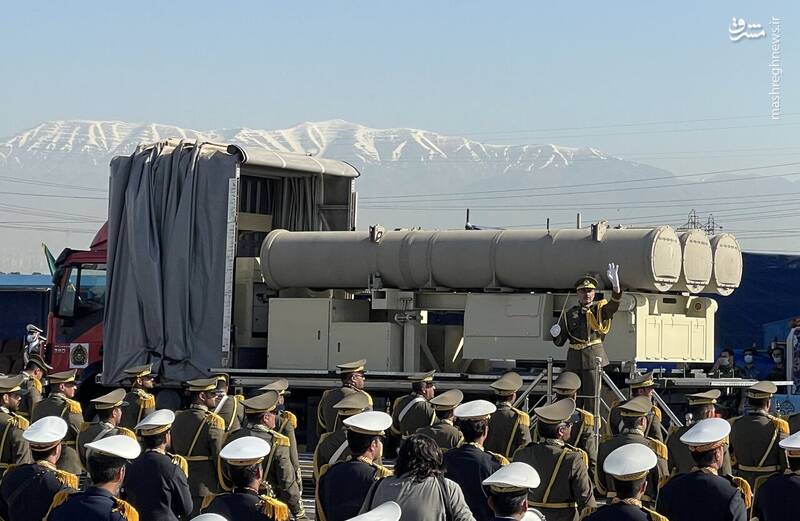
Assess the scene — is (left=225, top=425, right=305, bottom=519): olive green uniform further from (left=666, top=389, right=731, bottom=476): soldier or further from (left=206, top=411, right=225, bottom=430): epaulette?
(left=666, top=389, right=731, bottom=476): soldier

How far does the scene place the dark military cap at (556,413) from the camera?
8.38 meters

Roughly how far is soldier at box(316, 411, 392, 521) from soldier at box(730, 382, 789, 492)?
384 centimetres

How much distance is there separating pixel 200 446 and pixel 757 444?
4.09 meters

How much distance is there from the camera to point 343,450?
9570 millimetres

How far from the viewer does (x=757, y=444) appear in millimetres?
10195

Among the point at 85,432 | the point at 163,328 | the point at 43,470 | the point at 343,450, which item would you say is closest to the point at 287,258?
the point at 163,328

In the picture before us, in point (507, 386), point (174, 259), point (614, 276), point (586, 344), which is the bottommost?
point (507, 386)

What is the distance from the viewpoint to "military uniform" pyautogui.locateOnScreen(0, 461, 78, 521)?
7.79 meters

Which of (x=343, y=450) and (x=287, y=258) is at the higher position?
(x=287, y=258)

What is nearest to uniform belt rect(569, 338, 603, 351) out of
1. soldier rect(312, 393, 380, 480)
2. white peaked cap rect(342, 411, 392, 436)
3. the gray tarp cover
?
soldier rect(312, 393, 380, 480)

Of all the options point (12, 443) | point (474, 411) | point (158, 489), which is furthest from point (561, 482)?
point (12, 443)

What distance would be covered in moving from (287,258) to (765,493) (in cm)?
1051

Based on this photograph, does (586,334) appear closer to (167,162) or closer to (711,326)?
(711,326)

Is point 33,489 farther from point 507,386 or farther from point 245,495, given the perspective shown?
point 507,386
